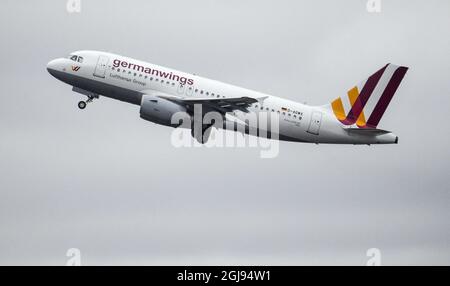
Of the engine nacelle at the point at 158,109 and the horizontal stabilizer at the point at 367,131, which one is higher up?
the engine nacelle at the point at 158,109

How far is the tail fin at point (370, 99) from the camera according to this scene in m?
100

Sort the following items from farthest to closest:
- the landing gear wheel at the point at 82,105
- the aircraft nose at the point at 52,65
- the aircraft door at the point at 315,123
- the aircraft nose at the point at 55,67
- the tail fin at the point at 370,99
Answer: the tail fin at the point at 370,99 → the aircraft nose at the point at 52,65 → the aircraft nose at the point at 55,67 → the landing gear wheel at the point at 82,105 → the aircraft door at the point at 315,123

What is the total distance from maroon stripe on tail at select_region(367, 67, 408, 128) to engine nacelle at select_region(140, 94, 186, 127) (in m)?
15.6

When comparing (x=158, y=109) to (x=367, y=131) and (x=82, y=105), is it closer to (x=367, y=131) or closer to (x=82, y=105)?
(x=82, y=105)

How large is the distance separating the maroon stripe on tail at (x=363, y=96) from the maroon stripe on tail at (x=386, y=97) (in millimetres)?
972

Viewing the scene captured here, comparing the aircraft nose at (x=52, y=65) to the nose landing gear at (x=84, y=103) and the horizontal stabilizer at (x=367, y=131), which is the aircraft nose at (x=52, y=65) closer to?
the nose landing gear at (x=84, y=103)

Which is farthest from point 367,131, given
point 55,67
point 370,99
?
point 55,67

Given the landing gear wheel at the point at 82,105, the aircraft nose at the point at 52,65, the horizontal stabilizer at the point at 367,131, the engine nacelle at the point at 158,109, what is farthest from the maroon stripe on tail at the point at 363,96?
the aircraft nose at the point at 52,65

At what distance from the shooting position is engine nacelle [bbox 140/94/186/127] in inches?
3777

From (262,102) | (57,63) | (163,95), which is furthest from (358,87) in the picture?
(57,63)

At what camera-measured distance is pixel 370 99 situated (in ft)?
331

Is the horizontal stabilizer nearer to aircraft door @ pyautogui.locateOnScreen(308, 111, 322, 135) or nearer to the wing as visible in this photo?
aircraft door @ pyautogui.locateOnScreen(308, 111, 322, 135)

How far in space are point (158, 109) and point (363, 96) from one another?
1708cm

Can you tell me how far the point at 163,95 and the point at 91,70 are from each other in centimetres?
608
